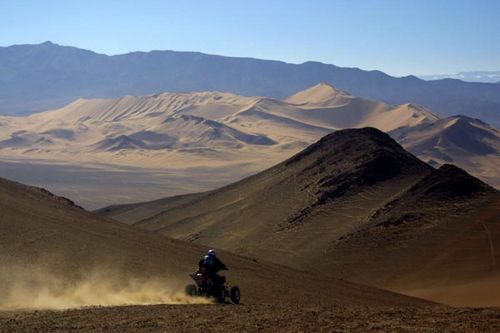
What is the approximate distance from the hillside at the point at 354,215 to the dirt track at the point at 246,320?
11.3 m

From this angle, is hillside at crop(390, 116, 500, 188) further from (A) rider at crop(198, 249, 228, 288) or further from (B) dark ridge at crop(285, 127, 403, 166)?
(A) rider at crop(198, 249, 228, 288)

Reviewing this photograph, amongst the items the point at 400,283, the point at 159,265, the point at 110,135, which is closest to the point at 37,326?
the point at 159,265

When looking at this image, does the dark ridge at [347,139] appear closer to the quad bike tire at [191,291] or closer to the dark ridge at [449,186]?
the dark ridge at [449,186]

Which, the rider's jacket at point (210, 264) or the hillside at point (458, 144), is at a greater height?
the hillside at point (458, 144)

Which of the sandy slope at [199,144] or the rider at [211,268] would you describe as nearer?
the rider at [211,268]

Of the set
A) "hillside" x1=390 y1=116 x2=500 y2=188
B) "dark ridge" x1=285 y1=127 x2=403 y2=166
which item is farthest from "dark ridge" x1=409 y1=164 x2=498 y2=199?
"hillside" x1=390 y1=116 x2=500 y2=188

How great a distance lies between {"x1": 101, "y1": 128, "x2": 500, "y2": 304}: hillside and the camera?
3141 cm

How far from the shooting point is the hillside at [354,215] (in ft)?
103

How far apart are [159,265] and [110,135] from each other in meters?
153

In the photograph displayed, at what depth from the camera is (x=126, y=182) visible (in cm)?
10644

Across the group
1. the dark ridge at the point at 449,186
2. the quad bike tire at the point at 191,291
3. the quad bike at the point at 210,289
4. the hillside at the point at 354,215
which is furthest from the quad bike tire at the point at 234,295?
the dark ridge at the point at 449,186

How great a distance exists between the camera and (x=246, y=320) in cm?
1212

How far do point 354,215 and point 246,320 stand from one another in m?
27.0

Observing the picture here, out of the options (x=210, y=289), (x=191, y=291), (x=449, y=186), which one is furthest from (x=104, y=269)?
(x=449, y=186)
